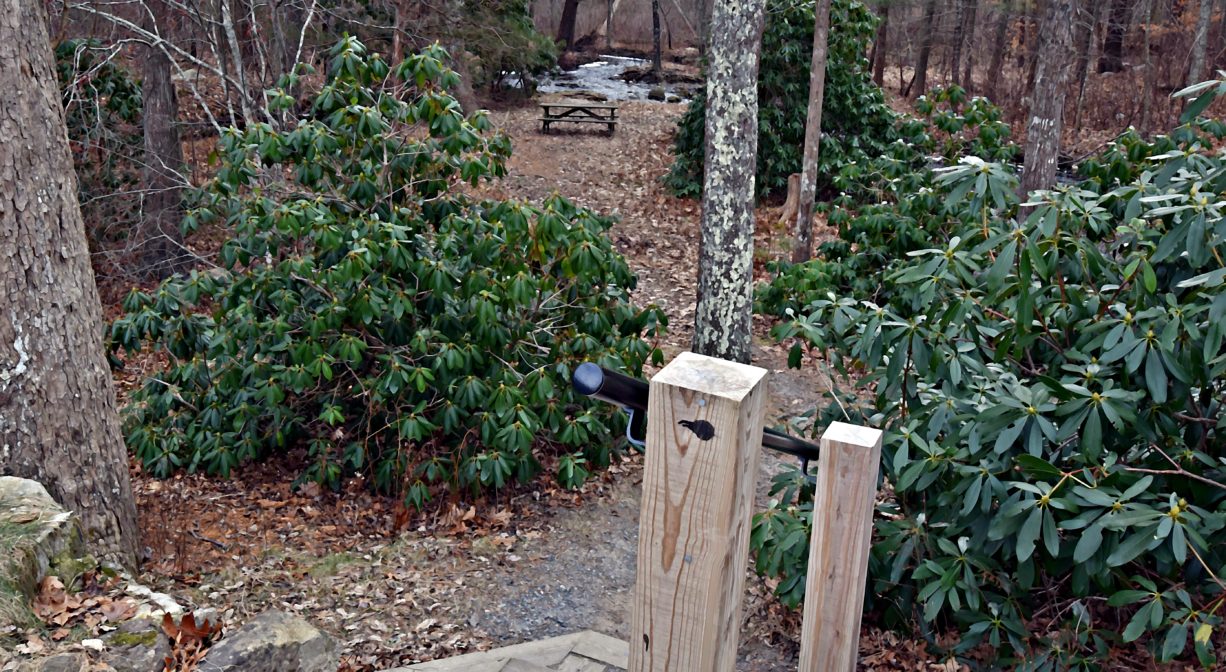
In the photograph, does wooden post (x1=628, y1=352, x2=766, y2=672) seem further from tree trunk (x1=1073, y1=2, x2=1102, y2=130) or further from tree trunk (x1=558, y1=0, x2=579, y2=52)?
tree trunk (x1=558, y1=0, x2=579, y2=52)

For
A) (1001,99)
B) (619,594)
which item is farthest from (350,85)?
(1001,99)

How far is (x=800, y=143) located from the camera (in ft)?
48.2

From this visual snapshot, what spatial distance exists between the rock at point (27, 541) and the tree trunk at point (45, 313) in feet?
0.75

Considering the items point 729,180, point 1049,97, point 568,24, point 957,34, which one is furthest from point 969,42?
point 729,180

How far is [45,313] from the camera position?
187 inches

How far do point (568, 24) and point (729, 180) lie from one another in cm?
2306

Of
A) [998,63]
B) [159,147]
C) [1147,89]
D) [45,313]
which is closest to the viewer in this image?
A: [45,313]

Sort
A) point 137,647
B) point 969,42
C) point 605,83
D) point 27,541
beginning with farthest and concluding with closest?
point 605,83, point 969,42, point 27,541, point 137,647

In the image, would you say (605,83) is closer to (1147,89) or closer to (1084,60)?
(1084,60)

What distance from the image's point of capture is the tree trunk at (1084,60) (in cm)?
1934

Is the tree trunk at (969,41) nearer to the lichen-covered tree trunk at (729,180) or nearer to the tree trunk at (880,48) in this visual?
the tree trunk at (880,48)

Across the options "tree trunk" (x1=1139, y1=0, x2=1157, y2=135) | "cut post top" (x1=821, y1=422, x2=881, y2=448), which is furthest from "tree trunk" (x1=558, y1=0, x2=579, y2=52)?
"cut post top" (x1=821, y1=422, x2=881, y2=448)

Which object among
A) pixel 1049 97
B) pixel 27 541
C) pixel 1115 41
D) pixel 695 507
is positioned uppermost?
pixel 1115 41

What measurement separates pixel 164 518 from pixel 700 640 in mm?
4835
